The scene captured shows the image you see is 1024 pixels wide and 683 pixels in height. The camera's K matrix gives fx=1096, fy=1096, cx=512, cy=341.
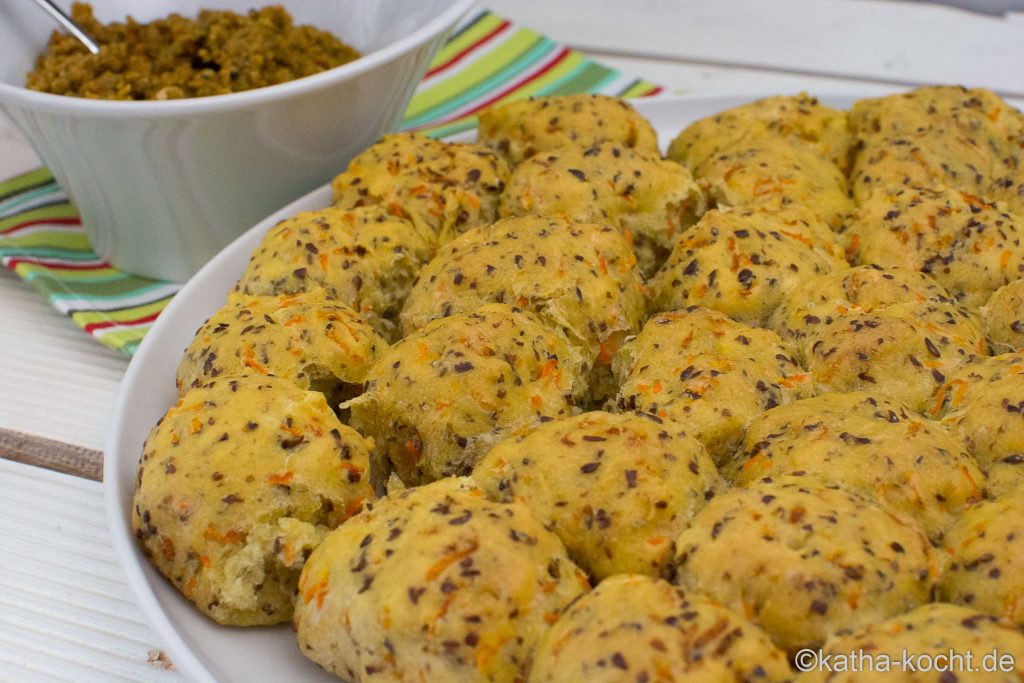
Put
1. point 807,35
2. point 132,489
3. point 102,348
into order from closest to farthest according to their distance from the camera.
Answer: point 132,489 → point 102,348 → point 807,35

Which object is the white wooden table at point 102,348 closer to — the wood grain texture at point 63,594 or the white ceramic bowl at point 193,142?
the wood grain texture at point 63,594

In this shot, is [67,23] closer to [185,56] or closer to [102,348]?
[185,56]

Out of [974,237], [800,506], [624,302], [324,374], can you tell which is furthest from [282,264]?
[974,237]

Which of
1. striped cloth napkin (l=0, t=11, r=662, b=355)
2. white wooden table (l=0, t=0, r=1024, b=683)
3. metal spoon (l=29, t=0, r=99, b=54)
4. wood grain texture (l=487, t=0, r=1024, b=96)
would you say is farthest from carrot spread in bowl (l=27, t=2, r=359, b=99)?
wood grain texture (l=487, t=0, r=1024, b=96)

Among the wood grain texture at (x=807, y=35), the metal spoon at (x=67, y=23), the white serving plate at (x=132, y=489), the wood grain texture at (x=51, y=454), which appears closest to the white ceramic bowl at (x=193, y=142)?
the metal spoon at (x=67, y=23)

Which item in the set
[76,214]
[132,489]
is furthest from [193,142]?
[132,489]

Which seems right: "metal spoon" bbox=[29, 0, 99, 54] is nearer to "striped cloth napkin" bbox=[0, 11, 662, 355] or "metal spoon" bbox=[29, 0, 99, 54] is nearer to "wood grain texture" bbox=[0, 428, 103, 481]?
"striped cloth napkin" bbox=[0, 11, 662, 355]

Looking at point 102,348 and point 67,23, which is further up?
point 67,23
